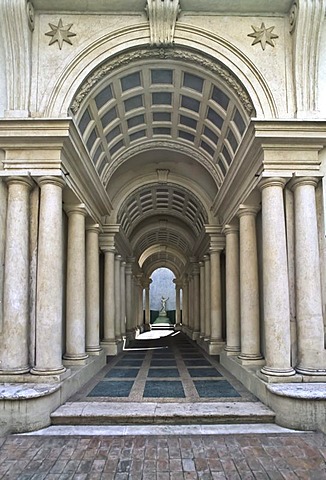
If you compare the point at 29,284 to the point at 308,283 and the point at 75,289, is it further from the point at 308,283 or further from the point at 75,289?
the point at 308,283

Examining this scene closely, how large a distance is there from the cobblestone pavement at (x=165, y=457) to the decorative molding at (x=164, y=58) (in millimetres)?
7572

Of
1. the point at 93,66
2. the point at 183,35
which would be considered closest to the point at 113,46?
the point at 93,66

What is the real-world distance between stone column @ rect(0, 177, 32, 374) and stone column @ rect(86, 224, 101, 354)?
4873 mm

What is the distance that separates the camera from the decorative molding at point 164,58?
1037 cm

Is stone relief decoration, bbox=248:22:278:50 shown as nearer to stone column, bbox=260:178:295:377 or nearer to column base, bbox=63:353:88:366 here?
stone column, bbox=260:178:295:377

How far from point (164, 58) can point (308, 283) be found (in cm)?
697

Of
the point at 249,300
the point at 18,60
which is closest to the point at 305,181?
the point at 249,300

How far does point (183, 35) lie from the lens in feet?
34.2

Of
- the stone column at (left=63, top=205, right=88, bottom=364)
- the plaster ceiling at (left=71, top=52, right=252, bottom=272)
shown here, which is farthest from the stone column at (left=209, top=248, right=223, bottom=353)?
the stone column at (left=63, top=205, right=88, bottom=364)

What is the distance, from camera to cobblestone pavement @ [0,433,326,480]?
19.2ft

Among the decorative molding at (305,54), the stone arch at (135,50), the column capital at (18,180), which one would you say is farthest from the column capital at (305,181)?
the column capital at (18,180)

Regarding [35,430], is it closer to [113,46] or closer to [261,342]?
[261,342]

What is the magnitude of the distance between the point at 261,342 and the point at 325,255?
3867 mm

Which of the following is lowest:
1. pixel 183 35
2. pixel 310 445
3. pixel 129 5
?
pixel 310 445
